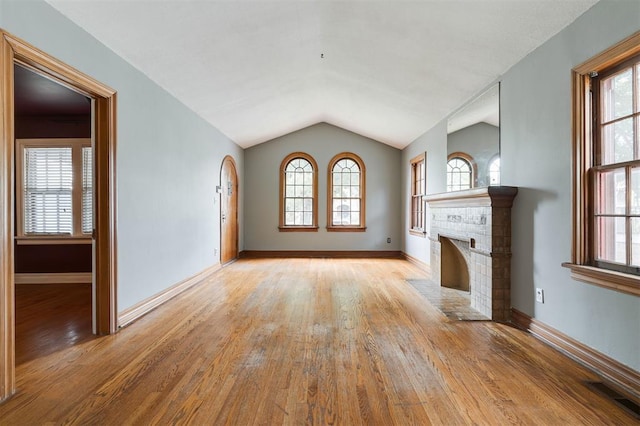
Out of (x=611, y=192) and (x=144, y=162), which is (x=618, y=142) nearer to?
(x=611, y=192)

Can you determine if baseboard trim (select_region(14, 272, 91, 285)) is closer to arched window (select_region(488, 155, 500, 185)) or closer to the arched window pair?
the arched window pair

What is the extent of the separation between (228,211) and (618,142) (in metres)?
6.02

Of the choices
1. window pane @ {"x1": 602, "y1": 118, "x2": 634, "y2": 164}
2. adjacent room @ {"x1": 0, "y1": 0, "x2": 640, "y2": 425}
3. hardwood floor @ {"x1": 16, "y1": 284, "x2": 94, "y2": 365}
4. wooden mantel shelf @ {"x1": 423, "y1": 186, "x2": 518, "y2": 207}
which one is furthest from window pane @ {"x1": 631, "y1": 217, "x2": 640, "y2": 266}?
hardwood floor @ {"x1": 16, "y1": 284, "x2": 94, "y2": 365}

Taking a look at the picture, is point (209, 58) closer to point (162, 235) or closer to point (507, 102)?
point (162, 235)

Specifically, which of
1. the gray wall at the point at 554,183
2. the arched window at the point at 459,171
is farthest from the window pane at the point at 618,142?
the arched window at the point at 459,171

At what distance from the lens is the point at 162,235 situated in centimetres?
409

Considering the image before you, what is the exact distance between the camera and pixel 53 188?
5.09 metres

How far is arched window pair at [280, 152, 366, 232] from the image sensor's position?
819 cm

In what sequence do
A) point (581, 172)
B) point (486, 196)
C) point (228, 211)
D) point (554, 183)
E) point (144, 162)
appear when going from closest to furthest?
1. point (581, 172)
2. point (554, 183)
3. point (486, 196)
4. point (144, 162)
5. point (228, 211)

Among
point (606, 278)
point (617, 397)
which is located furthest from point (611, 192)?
point (617, 397)

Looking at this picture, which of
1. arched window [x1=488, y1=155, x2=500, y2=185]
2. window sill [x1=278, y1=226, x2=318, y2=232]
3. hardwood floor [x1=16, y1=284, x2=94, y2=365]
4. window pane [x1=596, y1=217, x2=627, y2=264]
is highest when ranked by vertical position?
arched window [x1=488, y1=155, x2=500, y2=185]

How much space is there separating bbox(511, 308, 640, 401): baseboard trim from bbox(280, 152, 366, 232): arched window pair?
5.22m

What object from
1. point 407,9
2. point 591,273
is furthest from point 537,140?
point 407,9

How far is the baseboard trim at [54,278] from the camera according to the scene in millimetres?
5113
